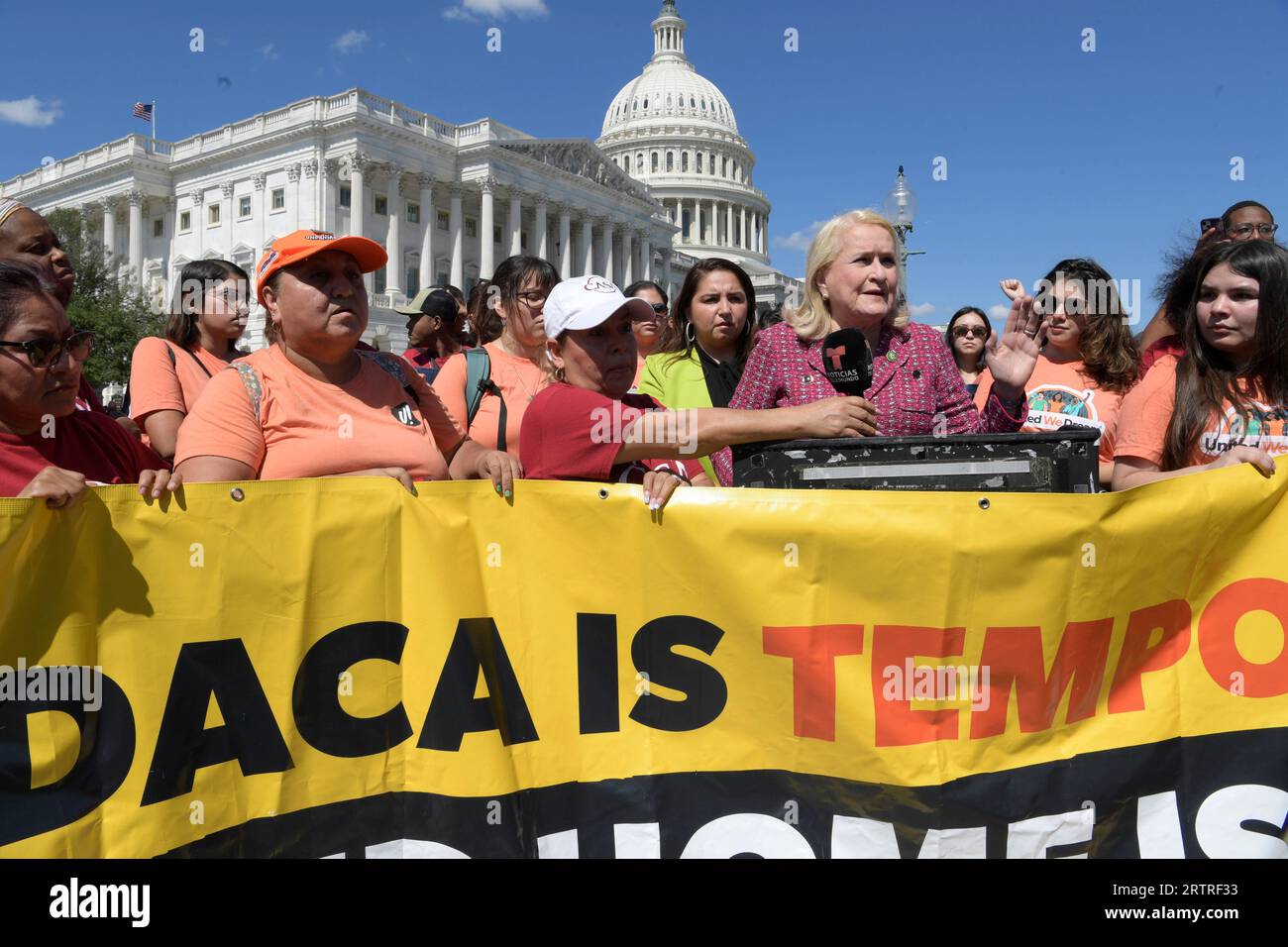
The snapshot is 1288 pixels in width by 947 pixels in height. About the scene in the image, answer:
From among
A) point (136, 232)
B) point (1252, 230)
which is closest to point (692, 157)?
point (136, 232)

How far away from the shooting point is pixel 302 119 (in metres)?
52.4

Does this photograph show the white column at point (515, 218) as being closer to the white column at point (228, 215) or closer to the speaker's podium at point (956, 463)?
the white column at point (228, 215)

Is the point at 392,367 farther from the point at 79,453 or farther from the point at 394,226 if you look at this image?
the point at 394,226

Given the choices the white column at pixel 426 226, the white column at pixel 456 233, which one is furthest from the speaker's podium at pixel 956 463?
the white column at pixel 456 233

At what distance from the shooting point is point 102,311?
3897cm

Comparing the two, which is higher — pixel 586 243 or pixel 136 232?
pixel 586 243

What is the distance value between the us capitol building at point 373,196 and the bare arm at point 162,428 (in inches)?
1763

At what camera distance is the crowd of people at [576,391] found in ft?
8.80

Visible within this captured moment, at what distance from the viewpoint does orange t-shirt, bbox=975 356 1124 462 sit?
4.14 metres

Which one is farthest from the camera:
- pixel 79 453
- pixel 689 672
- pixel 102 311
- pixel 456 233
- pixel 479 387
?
pixel 456 233

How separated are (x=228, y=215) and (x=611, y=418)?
59.9 metres

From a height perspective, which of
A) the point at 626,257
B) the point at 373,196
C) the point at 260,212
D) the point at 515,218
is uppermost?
the point at 626,257

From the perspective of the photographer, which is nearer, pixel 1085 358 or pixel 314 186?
pixel 1085 358
